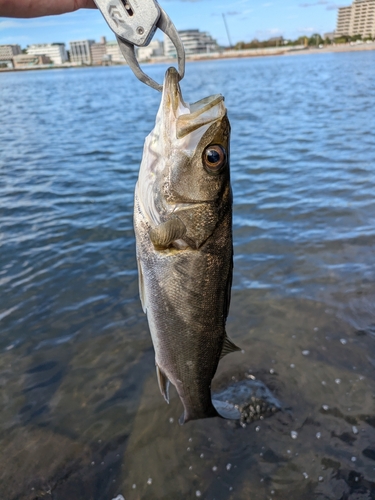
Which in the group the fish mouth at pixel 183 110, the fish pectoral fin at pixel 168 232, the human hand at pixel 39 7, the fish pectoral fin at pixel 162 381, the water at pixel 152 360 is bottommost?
the water at pixel 152 360

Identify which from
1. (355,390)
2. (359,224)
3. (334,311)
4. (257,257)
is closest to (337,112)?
(359,224)

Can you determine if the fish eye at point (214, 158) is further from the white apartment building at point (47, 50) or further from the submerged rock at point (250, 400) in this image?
the white apartment building at point (47, 50)

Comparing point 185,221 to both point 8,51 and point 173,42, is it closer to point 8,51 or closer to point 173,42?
point 173,42

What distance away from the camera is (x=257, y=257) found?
8.14 metres

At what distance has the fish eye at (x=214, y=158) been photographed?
2391 millimetres

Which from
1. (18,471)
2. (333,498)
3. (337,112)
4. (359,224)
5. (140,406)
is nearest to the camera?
(333,498)

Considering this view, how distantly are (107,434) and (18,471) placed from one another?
968 mm

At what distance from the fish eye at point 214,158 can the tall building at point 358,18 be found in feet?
625

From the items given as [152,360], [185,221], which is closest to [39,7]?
[185,221]

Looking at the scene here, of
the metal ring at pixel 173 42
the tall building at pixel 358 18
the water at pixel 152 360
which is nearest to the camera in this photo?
the metal ring at pixel 173 42

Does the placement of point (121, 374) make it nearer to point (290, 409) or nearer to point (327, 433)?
point (290, 409)

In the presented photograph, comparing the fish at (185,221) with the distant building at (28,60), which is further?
the distant building at (28,60)

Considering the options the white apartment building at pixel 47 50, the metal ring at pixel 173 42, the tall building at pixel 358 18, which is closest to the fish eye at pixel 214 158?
the metal ring at pixel 173 42

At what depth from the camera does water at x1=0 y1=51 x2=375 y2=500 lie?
4.15 meters
